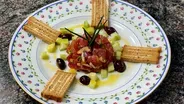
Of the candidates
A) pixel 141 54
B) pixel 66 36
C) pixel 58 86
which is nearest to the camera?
pixel 58 86

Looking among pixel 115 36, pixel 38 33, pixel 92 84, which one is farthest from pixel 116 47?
pixel 38 33

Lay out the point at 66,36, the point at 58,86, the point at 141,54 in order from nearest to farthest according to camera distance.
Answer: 1. the point at 58,86
2. the point at 141,54
3. the point at 66,36

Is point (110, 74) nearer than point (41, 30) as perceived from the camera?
Yes

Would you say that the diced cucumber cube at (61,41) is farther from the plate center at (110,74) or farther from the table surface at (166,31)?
the table surface at (166,31)

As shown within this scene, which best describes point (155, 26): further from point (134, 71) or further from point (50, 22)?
point (50, 22)

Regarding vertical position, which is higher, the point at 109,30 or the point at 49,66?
the point at 109,30

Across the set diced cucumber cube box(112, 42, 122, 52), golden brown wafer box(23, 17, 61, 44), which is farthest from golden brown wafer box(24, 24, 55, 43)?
diced cucumber cube box(112, 42, 122, 52)

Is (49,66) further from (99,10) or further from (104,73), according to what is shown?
(99,10)

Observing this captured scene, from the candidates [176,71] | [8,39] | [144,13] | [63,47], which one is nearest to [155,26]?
[144,13]
